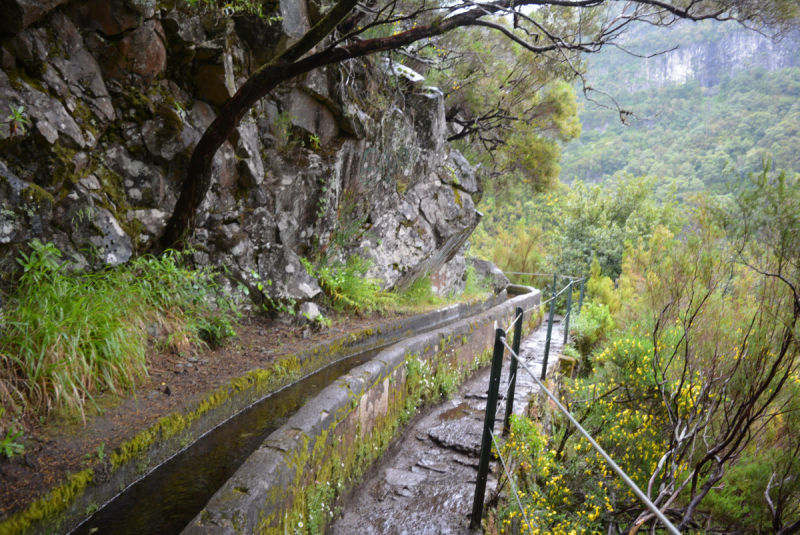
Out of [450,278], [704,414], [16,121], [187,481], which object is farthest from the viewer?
[450,278]

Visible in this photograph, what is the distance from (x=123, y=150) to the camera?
172 inches

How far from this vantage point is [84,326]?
9.61 ft

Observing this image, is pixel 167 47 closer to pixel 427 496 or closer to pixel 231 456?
pixel 231 456

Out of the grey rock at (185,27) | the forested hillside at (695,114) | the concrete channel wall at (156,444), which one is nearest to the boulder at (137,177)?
the grey rock at (185,27)

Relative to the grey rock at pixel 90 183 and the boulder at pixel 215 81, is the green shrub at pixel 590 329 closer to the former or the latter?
the boulder at pixel 215 81

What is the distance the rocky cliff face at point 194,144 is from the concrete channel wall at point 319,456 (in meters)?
2.58

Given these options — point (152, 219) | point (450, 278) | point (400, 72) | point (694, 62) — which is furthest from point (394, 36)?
point (694, 62)

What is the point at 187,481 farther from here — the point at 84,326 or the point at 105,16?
the point at 105,16

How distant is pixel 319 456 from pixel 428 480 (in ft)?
3.74

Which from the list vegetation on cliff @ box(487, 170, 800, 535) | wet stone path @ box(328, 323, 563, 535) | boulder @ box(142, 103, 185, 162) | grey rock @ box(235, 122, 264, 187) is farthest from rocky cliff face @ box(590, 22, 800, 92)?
wet stone path @ box(328, 323, 563, 535)

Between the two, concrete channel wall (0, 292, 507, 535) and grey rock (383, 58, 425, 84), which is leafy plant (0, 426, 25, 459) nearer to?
concrete channel wall (0, 292, 507, 535)

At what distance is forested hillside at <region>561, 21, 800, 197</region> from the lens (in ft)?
80.8

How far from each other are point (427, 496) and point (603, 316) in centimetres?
759

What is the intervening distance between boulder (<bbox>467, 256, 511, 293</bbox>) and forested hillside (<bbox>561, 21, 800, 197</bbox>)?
254 inches
